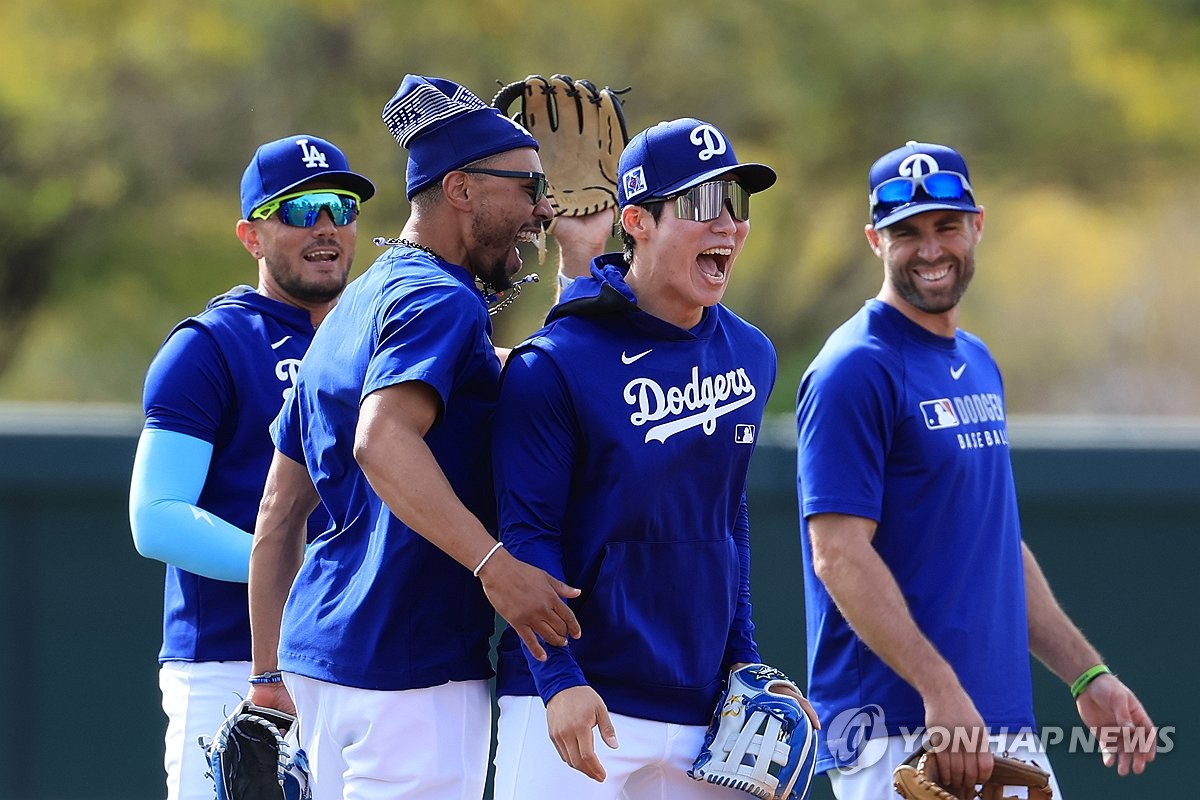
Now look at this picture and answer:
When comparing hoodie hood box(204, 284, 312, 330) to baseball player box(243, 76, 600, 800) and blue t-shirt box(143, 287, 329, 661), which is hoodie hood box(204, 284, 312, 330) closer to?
blue t-shirt box(143, 287, 329, 661)

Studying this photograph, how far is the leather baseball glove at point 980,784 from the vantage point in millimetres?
Answer: 3781

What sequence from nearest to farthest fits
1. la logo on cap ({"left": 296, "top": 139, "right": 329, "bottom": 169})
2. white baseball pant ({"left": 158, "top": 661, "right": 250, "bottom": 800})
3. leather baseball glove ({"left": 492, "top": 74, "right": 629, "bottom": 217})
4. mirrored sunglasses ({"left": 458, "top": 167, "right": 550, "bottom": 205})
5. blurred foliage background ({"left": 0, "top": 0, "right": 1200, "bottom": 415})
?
mirrored sunglasses ({"left": 458, "top": 167, "right": 550, "bottom": 205})
white baseball pant ({"left": 158, "top": 661, "right": 250, "bottom": 800})
la logo on cap ({"left": 296, "top": 139, "right": 329, "bottom": 169})
leather baseball glove ({"left": 492, "top": 74, "right": 629, "bottom": 217})
blurred foliage background ({"left": 0, "top": 0, "right": 1200, "bottom": 415})

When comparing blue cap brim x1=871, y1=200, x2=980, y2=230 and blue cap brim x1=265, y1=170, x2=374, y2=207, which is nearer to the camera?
blue cap brim x1=871, y1=200, x2=980, y2=230

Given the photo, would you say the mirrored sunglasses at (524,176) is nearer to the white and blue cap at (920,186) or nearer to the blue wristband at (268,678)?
the white and blue cap at (920,186)

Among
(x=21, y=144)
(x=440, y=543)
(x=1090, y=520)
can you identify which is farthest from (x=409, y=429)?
(x=21, y=144)

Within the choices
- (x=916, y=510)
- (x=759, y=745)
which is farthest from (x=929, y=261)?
(x=759, y=745)

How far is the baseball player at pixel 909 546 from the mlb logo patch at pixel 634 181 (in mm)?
886

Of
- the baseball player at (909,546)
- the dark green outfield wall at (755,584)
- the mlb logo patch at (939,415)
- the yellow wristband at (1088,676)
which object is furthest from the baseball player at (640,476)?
the dark green outfield wall at (755,584)

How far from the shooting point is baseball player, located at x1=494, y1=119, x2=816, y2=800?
129 inches

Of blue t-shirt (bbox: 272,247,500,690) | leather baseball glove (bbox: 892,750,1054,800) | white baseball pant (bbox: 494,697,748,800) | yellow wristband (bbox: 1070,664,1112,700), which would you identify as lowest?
leather baseball glove (bbox: 892,750,1054,800)

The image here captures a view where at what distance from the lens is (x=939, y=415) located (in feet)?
13.2

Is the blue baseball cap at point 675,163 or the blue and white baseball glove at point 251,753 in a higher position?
the blue baseball cap at point 675,163

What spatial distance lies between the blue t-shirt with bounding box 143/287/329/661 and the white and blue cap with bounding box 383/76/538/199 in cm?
89

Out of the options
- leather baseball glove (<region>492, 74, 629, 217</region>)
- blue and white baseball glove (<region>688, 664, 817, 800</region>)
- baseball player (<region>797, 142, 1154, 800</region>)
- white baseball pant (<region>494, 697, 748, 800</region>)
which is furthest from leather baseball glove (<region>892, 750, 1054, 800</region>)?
leather baseball glove (<region>492, 74, 629, 217</region>)
